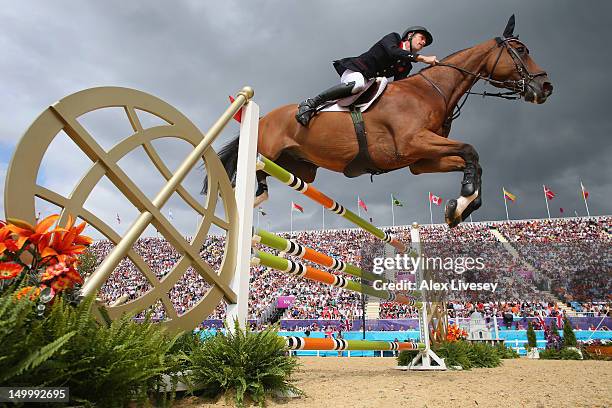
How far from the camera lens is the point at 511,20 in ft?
9.19

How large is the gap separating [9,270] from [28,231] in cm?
12

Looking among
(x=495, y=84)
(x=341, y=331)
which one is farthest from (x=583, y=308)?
(x=495, y=84)

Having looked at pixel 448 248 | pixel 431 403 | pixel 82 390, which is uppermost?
pixel 448 248

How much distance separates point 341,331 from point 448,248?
7.99 metres

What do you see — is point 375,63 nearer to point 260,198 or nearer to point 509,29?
point 509,29

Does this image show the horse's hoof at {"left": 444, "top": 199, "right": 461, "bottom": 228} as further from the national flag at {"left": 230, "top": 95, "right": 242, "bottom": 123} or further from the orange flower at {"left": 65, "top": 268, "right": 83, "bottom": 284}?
the orange flower at {"left": 65, "top": 268, "right": 83, "bottom": 284}

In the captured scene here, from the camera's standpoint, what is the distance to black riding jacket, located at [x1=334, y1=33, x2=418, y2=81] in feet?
8.50

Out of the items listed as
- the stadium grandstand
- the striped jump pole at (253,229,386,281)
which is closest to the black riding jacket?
the striped jump pole at (253,229,386,281)

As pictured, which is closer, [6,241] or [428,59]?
[6,241]

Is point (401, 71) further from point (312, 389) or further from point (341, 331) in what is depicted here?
point (341, 331)

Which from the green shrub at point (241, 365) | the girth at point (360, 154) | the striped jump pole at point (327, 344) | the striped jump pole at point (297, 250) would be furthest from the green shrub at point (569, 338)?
the green shrub at point (241, 365)

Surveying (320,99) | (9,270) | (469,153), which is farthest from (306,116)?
(9,270)

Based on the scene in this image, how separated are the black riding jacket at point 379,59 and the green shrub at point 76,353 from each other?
200 centimetres

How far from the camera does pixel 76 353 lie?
1.16 m
